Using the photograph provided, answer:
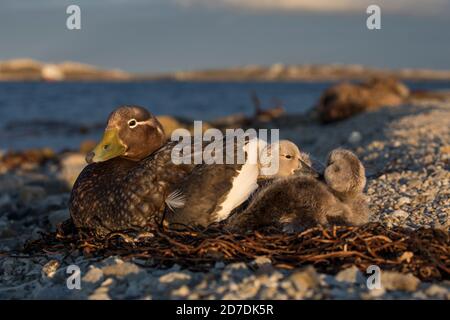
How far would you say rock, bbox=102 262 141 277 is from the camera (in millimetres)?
4219

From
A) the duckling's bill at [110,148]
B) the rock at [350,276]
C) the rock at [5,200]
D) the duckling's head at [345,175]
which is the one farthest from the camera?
the rock at [5,200]

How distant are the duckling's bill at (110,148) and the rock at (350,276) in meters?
2.34

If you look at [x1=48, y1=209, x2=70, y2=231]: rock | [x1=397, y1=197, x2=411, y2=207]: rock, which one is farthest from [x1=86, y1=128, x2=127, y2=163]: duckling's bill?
[x1=397, y1=197, x2=411, y2=207]: rock

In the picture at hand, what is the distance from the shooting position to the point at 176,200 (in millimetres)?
5059

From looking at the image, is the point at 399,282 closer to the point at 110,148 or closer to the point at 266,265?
the point at 266,265

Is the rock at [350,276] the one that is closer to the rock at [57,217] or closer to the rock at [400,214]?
the rock at [400,214]

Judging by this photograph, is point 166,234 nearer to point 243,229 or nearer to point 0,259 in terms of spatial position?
point 243,229

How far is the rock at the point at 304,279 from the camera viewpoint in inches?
148

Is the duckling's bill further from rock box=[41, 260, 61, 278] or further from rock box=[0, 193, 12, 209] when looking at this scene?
rock box=[0, 193, 12, 209]

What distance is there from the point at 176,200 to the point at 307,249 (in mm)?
1151

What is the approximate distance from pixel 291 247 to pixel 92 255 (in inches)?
57.5

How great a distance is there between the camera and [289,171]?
5555mm

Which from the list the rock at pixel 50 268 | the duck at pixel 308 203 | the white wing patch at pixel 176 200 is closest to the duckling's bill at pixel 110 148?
the white wing patch at pixel 176 200

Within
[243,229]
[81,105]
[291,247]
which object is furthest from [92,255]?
[81,105]
